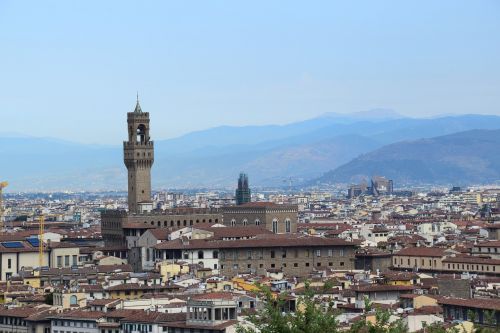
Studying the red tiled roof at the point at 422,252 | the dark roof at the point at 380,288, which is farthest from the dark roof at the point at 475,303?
the red tiled roof at the point at 422,252

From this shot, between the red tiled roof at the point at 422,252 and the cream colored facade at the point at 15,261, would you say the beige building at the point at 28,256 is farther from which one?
the red tiled roof at the point at 422,252

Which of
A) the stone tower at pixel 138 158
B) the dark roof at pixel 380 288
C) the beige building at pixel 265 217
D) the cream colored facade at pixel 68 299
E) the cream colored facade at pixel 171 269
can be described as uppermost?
the stone tower at pixel 138 158

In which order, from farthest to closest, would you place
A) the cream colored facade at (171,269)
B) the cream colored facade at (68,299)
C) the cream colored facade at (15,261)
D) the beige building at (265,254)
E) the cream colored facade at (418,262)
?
the cream colored facade at (15,261) → the cream colored facade at (418,262) → the beige building at (265,254) → the cream colored facade at (171,269) → the cream colored facade at (68,299)

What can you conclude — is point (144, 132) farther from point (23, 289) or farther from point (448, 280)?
point (448, 280)

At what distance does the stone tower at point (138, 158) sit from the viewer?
11481cm

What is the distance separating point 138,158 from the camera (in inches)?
4550

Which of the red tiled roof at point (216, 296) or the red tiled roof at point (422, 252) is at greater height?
the red tiled roof at point (422, 252)

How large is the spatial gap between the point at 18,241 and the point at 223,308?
4318cm

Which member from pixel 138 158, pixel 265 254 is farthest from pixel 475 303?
pixel 138 158

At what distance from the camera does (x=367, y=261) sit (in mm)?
92062

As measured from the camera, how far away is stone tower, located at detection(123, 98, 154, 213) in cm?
11481

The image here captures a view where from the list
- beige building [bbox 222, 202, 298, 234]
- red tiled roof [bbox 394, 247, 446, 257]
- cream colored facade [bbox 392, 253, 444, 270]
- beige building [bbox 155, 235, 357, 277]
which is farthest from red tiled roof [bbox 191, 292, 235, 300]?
beige building [bbox 222, 202, 298, 234]

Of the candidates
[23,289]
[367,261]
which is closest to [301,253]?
[367,261]

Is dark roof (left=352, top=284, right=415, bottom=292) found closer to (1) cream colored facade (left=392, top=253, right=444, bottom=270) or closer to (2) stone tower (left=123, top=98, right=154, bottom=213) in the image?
(1) cream colored facade (left=392, top=253, right=444, bottom=270)
